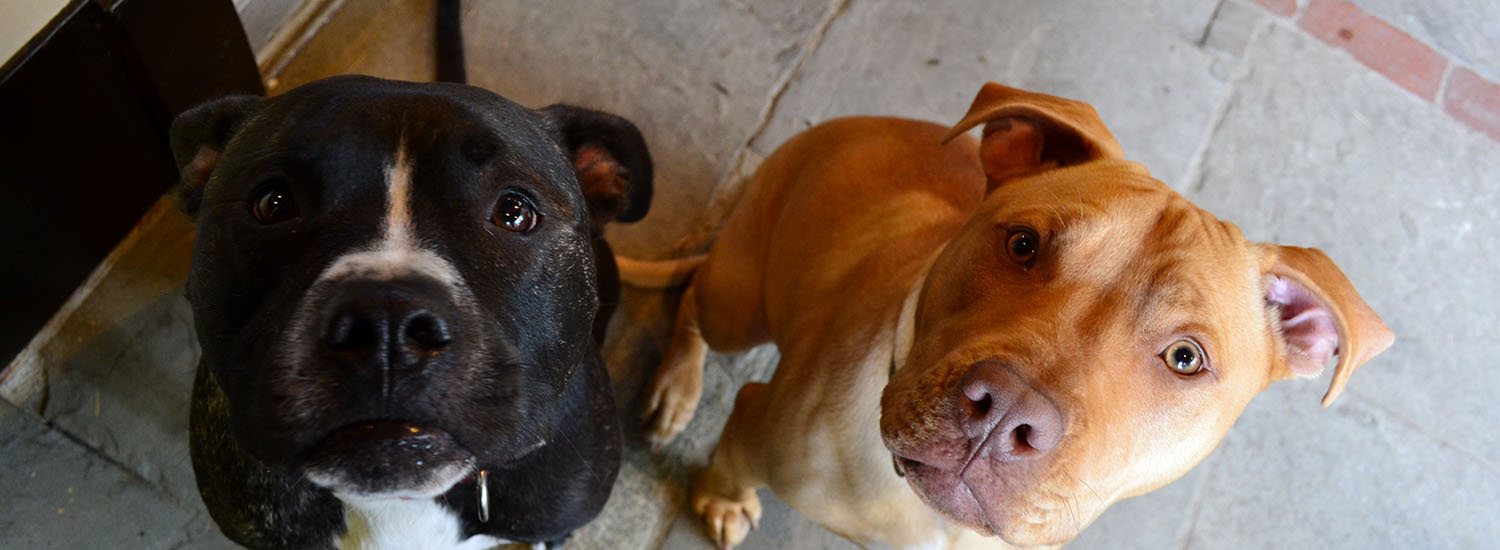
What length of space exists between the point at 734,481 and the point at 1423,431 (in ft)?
9.03

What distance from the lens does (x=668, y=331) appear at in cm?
378

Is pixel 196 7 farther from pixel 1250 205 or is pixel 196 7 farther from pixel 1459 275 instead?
pixel 1459 275

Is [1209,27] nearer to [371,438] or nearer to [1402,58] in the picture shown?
[1402,58]

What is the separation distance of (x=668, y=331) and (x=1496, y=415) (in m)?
3.24

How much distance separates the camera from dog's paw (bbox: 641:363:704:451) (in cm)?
351

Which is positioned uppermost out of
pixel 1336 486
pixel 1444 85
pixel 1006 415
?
pixel 1006 415

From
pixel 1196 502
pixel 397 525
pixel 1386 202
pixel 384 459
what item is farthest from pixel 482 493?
pixel 1386 202

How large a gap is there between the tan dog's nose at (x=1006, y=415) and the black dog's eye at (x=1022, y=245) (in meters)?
0.33

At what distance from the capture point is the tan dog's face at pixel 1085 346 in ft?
6.21

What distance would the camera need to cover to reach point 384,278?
5.74ft

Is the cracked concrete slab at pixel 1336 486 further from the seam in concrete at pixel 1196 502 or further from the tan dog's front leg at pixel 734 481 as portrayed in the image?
the tan dog's front leg at pixel 734 481

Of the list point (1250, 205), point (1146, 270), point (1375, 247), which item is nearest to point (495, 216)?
point (1146, 270)

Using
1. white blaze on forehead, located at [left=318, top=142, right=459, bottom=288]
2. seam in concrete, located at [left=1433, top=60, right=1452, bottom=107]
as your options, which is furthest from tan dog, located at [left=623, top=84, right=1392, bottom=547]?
seam in concrete, located at [left=1433, top=60, right=1452, bottom=107]

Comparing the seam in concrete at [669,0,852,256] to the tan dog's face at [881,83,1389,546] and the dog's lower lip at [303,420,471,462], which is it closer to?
the tan dog's face at [881,83,1389,546]
